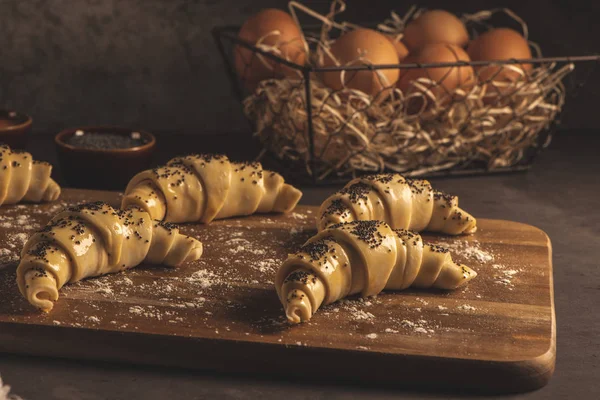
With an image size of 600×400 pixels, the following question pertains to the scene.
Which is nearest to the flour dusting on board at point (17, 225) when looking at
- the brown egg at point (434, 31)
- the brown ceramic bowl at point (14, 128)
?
the brown ceramic bowl at point (14, 128)

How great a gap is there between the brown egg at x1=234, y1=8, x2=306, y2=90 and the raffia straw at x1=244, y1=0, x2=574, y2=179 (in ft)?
0.10

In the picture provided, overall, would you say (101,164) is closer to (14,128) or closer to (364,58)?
(14,128)

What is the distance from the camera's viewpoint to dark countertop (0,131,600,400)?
Result: 1194 mm

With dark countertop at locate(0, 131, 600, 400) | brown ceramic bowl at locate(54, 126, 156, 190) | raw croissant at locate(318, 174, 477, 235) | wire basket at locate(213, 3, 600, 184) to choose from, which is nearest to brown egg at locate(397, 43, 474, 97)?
wire basket at locate(213, 3, 600, 184)

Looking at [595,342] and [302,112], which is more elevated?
[302,112]

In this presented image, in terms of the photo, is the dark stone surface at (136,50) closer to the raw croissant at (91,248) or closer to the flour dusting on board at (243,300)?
the flour dusting on board at (243,300)

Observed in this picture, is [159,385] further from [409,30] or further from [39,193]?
[409,30]

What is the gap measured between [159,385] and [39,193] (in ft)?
2.58

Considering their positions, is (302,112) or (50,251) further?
(302,112)

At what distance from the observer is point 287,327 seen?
130 centimetres

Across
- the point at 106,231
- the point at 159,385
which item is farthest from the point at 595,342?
the point at 106,231

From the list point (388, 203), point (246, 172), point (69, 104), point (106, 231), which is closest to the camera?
point (106, 231)

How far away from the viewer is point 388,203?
1.64m

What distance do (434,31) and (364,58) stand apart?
0.30 m
